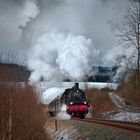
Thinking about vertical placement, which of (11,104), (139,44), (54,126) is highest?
(139,44)

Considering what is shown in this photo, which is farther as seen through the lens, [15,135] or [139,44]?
[139,44]

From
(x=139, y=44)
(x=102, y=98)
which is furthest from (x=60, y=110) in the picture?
(x=102, y=98)

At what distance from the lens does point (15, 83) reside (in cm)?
1844

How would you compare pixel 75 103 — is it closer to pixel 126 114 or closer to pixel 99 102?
pixel 126 114

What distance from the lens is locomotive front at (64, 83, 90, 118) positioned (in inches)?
1371

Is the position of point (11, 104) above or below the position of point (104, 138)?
above

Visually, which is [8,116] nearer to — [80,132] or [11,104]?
[11,104]

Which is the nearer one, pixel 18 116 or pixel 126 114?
pixel 18 116

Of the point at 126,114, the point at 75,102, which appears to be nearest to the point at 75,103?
the point at 75,102

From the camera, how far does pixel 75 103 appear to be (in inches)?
1379

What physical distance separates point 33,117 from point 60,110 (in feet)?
55.4

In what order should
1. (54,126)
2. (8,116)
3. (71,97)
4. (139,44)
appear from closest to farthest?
1. (8,116)
2. (54,126)
3. (71,97)
4. (139,44)

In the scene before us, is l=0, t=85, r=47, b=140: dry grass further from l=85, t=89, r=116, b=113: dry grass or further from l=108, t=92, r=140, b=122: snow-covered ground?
l=85, t=89, r=116, b=113: dry grass

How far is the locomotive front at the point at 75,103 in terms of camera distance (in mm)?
34812
